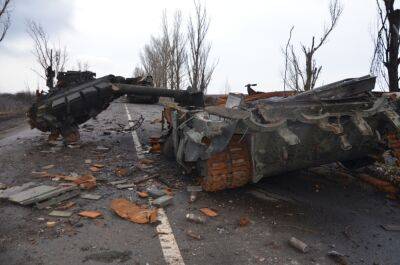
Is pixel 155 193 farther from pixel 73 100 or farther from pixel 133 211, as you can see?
pixel 73 100

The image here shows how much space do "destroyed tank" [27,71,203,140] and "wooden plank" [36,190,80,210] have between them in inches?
154

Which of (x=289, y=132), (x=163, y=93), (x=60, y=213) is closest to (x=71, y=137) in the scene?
(x=163, y=93)

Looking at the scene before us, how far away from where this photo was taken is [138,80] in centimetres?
1043

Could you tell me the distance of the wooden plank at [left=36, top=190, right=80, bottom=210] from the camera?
4.78 metres

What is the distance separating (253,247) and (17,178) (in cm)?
414

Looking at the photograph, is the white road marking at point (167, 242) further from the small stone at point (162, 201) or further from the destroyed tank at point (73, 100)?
the destroyed tank at point (73, 100)

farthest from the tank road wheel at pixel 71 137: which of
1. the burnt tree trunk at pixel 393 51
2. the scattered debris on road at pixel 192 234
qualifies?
the burnt tree trunk at pixel 393 51

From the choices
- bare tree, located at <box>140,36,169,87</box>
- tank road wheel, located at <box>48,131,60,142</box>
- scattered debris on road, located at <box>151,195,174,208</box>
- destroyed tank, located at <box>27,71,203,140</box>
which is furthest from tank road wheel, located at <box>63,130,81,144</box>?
bare tree, located at <box>140,36,169,87</box>

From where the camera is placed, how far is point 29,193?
5176 millimetres

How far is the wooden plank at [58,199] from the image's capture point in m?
4.78

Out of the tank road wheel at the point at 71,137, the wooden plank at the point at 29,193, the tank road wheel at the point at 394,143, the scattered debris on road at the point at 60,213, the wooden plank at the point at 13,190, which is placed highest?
the tank road wheel at the point at 394,143

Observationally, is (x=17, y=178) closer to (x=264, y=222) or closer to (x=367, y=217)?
(x=264, y=222)

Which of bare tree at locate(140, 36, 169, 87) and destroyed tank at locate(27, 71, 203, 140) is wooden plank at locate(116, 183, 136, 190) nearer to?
destroyed tank at locate(27, 71, 203, 140)

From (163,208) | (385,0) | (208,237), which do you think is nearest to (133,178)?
(163,208)
